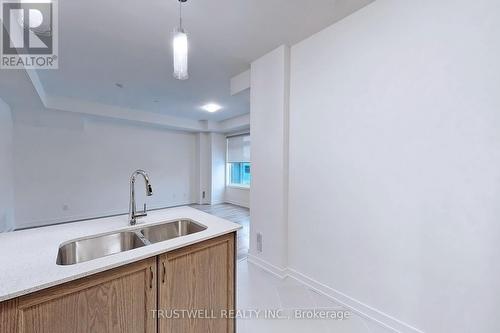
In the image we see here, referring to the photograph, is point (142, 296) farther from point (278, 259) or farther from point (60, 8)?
point (60, 8)

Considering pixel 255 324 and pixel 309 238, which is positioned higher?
pixel 309 238

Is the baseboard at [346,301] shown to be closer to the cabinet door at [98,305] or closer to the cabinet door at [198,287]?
the cabinet door at [198,287]

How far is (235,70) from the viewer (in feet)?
9.35

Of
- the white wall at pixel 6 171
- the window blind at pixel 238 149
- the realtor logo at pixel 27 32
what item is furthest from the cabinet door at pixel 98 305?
the window blind at pixel 238 149

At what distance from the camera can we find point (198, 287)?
1.25 m

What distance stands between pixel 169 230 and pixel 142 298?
63 centimetres

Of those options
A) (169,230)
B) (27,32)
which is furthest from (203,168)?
(169,230)

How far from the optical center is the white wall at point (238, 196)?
5981mm

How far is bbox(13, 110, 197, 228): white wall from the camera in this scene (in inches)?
158

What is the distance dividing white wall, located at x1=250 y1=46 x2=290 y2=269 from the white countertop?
0.97m

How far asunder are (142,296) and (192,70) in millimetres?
2649

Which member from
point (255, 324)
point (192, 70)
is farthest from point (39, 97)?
point (255, 324)

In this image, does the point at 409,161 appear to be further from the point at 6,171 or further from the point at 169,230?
the point at 6,171

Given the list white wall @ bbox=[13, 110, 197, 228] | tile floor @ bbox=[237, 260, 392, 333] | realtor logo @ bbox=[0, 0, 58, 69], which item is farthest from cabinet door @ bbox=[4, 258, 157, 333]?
white wall @ bbox=[13, 110, 197, 228]
